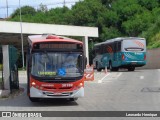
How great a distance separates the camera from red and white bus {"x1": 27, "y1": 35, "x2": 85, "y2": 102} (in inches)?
675

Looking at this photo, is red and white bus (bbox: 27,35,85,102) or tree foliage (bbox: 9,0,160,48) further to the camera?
tree foliage (bbox: 9,0,160,48)

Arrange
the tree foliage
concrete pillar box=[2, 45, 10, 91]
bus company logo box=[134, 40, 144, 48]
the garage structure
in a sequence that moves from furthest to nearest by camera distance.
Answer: the tree foliage
the garage structure
bus company logo box=[134, 40, 144, 48]
concrete pillar box=[2, 45, 10, 91]

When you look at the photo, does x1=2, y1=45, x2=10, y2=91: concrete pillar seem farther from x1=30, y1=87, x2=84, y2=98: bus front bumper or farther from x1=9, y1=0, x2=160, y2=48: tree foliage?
x1=9, y1=0, x2=160, y2=48: tree foliage

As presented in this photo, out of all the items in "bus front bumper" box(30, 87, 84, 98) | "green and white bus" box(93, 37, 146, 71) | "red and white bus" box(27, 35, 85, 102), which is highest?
"red and white bus" box(27, 35, 85, 102)

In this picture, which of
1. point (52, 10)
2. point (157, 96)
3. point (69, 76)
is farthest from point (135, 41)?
point (52, 10)

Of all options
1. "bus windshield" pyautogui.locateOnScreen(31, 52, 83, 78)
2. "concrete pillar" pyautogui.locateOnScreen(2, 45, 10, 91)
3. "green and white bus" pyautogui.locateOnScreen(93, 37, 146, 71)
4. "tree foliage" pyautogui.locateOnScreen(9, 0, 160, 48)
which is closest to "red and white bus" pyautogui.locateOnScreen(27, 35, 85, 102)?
"bus windshield" pyautogui.locateOnScreen(31, 52, 83, 78)

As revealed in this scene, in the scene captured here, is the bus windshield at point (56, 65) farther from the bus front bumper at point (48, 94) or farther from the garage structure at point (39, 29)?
the garage structure at point (39, 29)

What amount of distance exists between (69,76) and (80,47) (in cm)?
145

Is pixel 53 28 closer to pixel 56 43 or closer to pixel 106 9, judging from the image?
pixel 106 9

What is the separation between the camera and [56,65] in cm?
1756

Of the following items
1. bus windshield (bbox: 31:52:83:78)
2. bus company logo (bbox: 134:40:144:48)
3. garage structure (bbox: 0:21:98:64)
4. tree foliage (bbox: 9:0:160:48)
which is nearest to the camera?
bus windshield (bbox: 31:52:83:78)

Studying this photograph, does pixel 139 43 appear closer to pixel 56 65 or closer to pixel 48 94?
pixel 56 65

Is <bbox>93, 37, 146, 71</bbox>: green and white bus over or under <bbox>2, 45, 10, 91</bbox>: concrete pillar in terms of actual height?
under

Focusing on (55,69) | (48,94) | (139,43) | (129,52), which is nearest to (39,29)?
(129,52)
